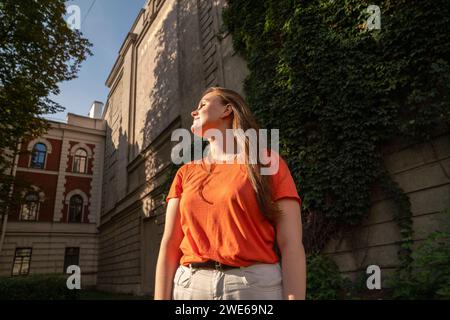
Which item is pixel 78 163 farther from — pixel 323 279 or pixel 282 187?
pixel 282 187

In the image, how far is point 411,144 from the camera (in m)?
5.34

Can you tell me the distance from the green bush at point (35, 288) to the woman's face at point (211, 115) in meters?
9.76

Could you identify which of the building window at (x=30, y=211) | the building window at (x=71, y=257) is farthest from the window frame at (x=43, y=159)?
the building window at (x=71, y=257)

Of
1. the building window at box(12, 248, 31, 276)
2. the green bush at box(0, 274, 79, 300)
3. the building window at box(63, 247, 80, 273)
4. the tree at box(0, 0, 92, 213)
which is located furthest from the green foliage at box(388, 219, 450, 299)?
the building window at box(12, 248, 31, 276)

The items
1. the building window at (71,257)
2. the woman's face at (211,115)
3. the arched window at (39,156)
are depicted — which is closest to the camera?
the woman's face at (211,115)

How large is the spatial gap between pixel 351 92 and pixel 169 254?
5.17 meters

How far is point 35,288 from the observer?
9.20m

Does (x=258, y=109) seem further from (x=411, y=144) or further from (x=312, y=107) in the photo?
(x=411, y=144)

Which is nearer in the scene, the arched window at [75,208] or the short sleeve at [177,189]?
the short sleeve at [177,189]

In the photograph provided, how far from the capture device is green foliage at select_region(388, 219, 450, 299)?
3.88 metres

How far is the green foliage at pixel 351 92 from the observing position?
5027mm

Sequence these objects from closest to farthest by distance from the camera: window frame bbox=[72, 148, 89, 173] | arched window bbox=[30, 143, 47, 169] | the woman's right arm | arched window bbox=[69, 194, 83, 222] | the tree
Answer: the woman's right arm → the tree → arched window bbox=[30, 143, 47, 169] → arched window bbox=[69, 194, 83, 222] → window frame bbox=[72, 148, 89, 173]

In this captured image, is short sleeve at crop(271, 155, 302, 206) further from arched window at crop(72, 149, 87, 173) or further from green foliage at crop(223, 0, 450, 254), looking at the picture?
arched window at crop(72, 149, 87, 173)

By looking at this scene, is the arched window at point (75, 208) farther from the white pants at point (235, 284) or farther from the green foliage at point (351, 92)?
the white pants at point (235, 284)
